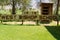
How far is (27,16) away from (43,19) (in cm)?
121

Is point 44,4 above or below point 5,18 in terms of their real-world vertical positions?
above

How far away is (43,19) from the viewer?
1291 centimetres

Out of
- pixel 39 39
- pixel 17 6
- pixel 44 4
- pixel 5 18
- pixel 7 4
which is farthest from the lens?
pixel 17 6

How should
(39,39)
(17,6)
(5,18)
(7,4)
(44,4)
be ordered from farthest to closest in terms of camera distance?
(17,6), (7,4), (44,4), (5,18), (39,39)

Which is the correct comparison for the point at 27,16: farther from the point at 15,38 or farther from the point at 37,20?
the point at 15,38

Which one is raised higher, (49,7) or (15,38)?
(49,7)

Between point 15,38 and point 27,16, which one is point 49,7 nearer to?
point 27,16

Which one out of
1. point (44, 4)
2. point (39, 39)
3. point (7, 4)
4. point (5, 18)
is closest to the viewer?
point (39, 39)

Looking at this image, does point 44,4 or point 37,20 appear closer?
point 37,20

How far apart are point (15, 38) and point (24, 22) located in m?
5.37

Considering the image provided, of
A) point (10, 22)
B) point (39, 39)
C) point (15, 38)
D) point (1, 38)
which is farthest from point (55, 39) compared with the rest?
point (10, 22)

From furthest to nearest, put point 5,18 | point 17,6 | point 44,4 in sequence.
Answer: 1. point 17,6
2. point 44,4
3. point 5,18

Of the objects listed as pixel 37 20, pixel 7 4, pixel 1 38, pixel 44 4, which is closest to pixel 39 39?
pixel 1 38

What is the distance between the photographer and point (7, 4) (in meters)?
22.0
